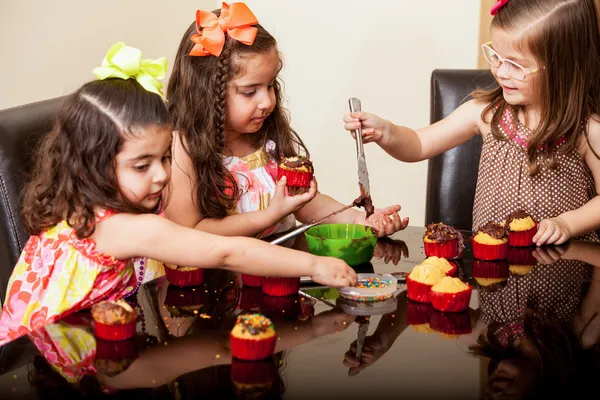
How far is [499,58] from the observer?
2006mm

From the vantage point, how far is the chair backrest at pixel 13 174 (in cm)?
171

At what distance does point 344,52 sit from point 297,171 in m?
1.64

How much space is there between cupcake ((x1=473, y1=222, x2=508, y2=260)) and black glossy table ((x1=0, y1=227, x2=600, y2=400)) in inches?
5.4

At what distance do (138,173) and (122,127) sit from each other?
0.30 feet

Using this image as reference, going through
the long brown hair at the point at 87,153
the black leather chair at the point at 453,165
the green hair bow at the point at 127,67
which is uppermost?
the green hair bow at the point at 127,67

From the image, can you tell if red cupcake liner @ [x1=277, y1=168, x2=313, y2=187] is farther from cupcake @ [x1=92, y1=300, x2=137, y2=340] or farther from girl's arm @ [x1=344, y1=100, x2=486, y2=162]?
cupcake @ [x1=92, y1=300, x2=137, y2=340]

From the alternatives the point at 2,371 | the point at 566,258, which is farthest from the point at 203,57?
the point at 2,371

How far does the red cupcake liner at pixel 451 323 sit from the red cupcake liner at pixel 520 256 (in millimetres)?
366

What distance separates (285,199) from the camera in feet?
6.56

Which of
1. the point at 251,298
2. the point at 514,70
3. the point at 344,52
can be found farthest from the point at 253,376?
the point at 344,52

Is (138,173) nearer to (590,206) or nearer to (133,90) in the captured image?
(133,90)

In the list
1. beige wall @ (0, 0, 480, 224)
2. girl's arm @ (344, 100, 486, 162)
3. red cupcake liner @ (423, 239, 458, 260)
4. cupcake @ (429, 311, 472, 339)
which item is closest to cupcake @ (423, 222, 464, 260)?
red cupcake liner @ (423, 239, 458, 260)

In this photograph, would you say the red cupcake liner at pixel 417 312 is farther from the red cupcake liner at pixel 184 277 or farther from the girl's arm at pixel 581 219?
the girl's arm at pixel 581 219

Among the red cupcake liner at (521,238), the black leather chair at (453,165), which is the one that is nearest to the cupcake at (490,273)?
the red cupcake liner at (521,238)
